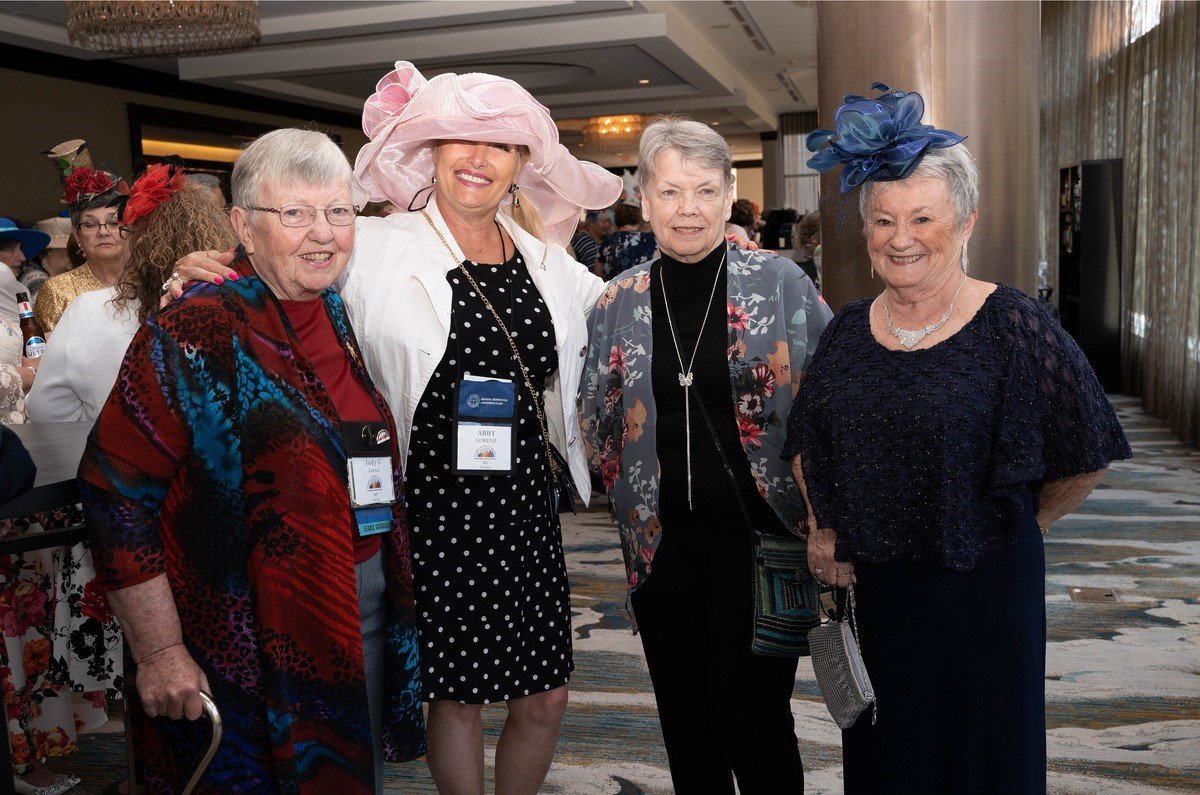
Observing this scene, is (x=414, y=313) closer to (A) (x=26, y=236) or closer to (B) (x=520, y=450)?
(B) (x=520, y=450)

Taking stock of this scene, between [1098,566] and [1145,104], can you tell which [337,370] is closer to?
[1098,566]

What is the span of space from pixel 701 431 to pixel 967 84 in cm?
211

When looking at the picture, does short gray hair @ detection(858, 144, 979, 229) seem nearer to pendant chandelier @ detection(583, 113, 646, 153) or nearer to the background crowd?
the background crowd

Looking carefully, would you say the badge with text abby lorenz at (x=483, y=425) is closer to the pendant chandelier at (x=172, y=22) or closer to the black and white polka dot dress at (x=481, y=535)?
the black and white polka dot dress at (x=481, y=535)

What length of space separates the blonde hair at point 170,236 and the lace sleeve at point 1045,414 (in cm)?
172

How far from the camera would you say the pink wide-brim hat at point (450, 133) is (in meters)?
2.17

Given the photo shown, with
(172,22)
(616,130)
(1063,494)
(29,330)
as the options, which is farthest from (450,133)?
(616,130)

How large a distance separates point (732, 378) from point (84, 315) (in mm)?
1620

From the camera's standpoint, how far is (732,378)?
6.98 feet

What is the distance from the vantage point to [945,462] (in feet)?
5.79

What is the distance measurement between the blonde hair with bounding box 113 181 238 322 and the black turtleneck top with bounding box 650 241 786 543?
1051 mm

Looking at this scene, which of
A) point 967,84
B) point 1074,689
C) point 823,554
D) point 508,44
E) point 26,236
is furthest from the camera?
point 508,44

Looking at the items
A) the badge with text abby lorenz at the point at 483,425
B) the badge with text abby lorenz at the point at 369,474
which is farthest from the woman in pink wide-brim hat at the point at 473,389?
the badge with text abby lorenz at the point at 369,474

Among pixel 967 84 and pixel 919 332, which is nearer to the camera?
pixel 919 332
